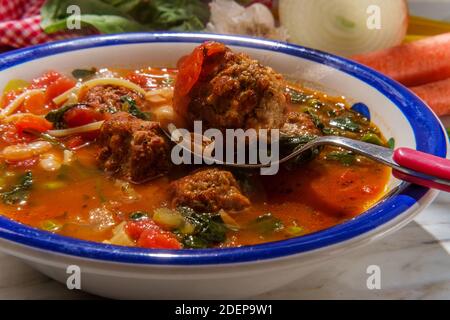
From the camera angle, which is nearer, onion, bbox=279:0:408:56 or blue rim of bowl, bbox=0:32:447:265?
blue rim of bowl, bbox=0:32:447:265

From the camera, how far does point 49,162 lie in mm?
3434

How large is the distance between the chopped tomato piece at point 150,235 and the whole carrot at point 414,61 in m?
3.33

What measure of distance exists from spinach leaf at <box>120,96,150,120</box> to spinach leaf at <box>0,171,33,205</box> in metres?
0.84

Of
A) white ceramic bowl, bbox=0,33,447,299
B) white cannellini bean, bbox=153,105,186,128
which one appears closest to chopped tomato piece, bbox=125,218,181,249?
white ceramic bowl, bbox=0,33,447,299

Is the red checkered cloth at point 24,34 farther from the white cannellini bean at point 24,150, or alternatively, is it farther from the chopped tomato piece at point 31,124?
the white cannellini bean at point 24,150

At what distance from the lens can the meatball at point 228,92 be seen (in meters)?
3.22

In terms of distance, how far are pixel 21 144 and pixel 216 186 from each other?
4.54 ft

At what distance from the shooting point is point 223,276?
89.2 inches

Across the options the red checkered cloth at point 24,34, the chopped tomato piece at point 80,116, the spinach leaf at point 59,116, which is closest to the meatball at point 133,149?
the chopped tomato piece at point 80,116

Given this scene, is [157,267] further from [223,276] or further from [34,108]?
[34,108]

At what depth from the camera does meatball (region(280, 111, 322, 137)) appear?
343cm

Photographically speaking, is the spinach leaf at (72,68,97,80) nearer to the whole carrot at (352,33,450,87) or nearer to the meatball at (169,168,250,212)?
the meatball at (169,168,250,212)

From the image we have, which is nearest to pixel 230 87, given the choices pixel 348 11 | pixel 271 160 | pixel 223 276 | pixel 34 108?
pixel 271 160

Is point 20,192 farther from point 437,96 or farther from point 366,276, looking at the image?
point 437,96
